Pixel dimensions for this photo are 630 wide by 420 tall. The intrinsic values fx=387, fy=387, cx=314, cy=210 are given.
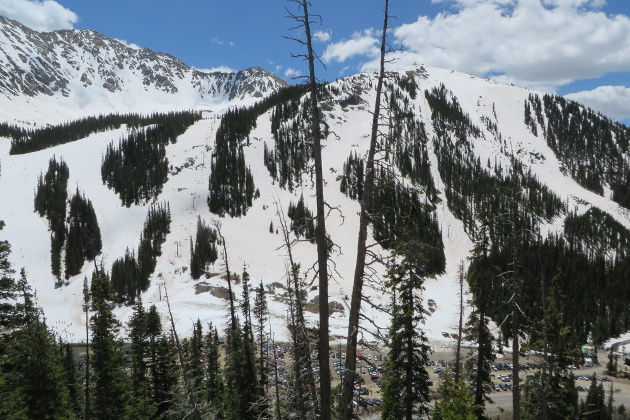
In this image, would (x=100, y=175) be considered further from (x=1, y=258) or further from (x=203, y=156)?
(x=1, y=258)

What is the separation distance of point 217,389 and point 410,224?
1074 inches

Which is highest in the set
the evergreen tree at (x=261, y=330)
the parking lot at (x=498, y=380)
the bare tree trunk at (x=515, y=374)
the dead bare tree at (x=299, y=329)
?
the dead bare tree at (x=299, y=329)

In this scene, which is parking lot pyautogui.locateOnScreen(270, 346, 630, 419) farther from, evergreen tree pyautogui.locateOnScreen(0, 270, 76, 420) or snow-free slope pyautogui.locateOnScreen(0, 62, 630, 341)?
evergreen tree pyautogui.locateOnScreen(0, 270, 76, 420)

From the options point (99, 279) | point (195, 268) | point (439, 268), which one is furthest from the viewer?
point (439, 268)

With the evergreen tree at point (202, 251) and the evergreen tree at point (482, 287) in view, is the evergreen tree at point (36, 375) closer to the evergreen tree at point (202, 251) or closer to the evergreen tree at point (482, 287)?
the evergreen tree at point (482, 287)

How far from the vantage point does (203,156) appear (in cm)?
17625

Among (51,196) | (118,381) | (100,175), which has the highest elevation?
(100,175)

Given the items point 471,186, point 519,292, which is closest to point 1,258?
point 519,292

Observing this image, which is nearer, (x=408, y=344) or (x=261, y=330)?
(x=408, y=344)

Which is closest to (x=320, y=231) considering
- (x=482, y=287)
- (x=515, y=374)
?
(x=515, y=374)

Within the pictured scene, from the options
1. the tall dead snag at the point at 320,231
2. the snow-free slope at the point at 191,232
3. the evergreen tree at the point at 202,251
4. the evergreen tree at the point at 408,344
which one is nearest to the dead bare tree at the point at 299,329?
the tall dead snag at the point at 320,231

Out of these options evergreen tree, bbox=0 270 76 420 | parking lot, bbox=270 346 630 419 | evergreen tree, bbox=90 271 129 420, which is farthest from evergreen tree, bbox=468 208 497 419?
parking lot, bbox=270 346 630 419

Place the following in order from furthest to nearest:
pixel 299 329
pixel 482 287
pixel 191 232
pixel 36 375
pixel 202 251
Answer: pixel 191 232 → pixel 202 251 → pixel 36 375 → pixel 482 287 → pixel 299 329

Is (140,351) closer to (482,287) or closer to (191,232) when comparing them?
(482,287)
